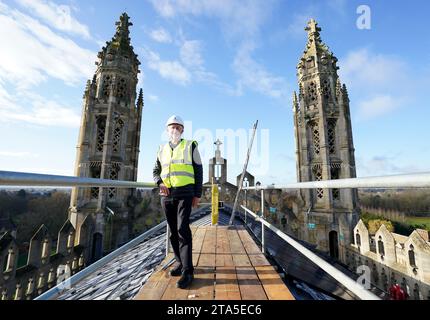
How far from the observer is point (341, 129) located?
62.2ft

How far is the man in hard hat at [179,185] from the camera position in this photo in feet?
8.29

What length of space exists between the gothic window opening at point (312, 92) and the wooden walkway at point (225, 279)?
20577mm

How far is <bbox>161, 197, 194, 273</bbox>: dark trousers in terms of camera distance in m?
2.39

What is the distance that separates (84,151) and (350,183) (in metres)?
19.4

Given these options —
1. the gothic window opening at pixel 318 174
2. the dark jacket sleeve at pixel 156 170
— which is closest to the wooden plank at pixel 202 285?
the dark jacket sleeve at pixel 156 170

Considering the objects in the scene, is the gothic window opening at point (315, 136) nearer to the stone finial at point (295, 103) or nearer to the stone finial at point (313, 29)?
the stone finial at point (295, 103)

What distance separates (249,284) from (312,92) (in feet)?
73.2

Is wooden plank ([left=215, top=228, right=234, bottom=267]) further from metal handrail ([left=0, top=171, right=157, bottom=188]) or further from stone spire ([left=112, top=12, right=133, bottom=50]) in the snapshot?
stone spire ([left=112, top=12, right=133, bottom=50])

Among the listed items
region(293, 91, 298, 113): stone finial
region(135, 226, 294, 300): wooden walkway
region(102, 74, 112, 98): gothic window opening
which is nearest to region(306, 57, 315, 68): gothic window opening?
region(293, 91, 298, 113): stone finial

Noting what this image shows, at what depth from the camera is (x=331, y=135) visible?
64.0 feet

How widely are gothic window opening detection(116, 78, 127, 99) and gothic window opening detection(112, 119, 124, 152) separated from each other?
2.46 meters
